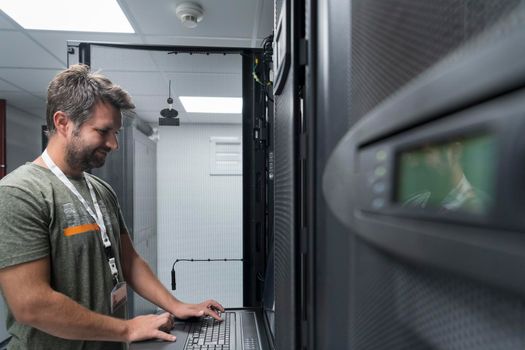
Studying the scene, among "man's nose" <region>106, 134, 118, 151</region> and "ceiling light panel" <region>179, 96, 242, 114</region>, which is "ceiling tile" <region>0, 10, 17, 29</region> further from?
"man's nose" <region>106, 134, 118, 151</region>

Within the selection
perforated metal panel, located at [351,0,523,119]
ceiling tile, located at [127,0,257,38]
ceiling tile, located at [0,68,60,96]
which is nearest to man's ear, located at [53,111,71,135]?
perforated metal panel, located at [351,0,523,119]

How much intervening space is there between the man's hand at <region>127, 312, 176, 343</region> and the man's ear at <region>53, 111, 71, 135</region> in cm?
61

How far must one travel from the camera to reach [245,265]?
138 centimetres

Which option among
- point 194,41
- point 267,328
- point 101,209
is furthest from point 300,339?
point 194,41

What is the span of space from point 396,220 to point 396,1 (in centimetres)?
16

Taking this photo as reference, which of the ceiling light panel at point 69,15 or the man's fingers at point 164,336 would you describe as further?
the ceiling light panel at point 69,15

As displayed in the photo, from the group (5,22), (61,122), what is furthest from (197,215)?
(5,22)

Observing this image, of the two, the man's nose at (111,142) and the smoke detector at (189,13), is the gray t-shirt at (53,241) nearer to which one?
the man's nose at (111,142)

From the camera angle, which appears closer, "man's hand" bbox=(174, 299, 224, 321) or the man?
the man

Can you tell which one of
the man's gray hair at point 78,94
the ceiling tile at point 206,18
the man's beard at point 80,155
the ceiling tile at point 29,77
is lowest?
the man's beard at point 80,155

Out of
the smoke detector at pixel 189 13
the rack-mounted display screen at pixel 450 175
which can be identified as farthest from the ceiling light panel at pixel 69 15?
the rack-mounted display screen at pixel 450 175

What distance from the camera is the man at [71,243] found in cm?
78

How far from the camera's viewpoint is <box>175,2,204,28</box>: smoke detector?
176 centimetres

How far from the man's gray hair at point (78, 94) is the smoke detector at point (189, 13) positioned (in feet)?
3.13
